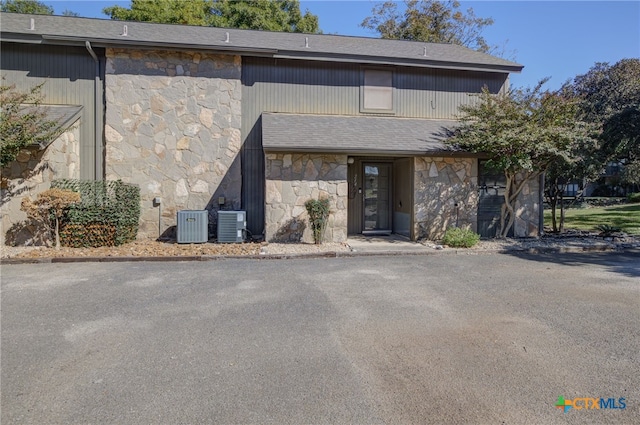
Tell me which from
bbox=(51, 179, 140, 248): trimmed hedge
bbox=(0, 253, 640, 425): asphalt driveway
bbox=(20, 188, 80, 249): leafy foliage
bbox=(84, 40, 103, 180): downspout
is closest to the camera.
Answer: bbox=(0, 253, 640, 425): asphalt driveway

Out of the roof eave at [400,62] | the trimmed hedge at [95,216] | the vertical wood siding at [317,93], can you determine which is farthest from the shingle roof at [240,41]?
the trimmed hedge at [95,216]

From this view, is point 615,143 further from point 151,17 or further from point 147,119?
point 151,17

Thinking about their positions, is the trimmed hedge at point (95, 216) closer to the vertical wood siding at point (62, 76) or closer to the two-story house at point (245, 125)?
the two-story house at point (245, 125)

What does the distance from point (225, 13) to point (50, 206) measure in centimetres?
1912

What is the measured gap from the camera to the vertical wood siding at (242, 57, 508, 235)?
437 inches

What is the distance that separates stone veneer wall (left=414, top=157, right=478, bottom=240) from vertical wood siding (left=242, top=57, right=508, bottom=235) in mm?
2379

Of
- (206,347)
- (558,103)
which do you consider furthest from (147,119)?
(558,103)

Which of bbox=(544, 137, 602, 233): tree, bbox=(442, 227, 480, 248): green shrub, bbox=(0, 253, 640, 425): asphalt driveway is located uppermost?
bbox=(544, 137, 602, 233): tree

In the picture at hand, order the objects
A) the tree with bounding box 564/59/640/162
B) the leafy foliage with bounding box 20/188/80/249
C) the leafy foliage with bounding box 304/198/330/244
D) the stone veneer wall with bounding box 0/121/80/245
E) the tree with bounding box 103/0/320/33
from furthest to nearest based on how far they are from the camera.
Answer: the tree with bounding box 103/0/320/33 → the tree with bounding box 564/59/640/162 → the leafy foliage with bounding box 304/198/330/244 → the stone veneer wall with bounding box 0/121/80/245 → the leafy foliage with bounding box 20/188/80/249

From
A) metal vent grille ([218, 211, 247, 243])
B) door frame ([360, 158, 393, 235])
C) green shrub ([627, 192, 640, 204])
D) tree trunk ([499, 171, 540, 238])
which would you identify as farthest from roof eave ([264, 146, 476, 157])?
green shrub ([627, 192, 640, 204])

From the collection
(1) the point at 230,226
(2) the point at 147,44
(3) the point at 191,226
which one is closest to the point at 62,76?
(2) the point at 147,44

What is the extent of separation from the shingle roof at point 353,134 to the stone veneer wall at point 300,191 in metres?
0.41

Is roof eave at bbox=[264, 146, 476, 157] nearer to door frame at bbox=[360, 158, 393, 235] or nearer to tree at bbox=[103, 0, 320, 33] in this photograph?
door frame at bbox=[360, 158, 393, 235]

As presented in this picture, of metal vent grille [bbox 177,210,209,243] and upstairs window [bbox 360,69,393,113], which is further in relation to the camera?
upstairs window [bbox 360,69,393,113]
